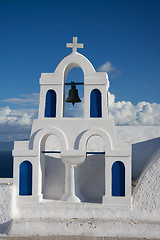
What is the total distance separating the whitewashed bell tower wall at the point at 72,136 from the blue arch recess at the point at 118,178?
13cm

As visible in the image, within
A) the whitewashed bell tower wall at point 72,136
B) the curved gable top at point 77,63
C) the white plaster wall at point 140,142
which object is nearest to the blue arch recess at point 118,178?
the whitewashed bell tower wall at point 72,136

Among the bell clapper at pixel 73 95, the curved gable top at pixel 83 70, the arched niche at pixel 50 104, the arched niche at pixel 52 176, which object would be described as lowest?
the arched niche at pixel 52 176

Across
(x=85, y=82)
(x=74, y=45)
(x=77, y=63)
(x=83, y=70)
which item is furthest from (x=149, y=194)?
(x=74, y=45)

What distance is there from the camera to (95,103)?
11.1 metres

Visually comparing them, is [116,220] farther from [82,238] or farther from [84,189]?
[84,189]

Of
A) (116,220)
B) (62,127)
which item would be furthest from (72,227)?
(62,127)

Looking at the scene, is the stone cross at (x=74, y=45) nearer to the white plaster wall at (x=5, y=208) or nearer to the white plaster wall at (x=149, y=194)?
the white plaster wall at (x=149, y=194)

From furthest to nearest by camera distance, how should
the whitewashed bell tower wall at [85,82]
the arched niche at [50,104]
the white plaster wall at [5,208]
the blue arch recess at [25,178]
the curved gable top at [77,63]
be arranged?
the arched niche at [50,104] < the curved gable top at [77,63] < the whitewashed bell tower wall at [85,82] < the blue arch recess at [25,178] < the white plaster wall at [5,208]

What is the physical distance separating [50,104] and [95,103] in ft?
5.76

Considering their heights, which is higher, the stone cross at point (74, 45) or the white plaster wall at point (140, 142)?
the stone cross at point (74, 45)

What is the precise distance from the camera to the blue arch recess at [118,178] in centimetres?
1056

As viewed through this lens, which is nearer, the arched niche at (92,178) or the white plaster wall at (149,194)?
the white plaster wall at (149,194)

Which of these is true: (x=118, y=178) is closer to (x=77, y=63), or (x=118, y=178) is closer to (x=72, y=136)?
(x=72, y=136)

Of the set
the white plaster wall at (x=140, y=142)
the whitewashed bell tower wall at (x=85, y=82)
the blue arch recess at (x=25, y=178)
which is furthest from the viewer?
the white plaster wall at (x=140, y=142)
